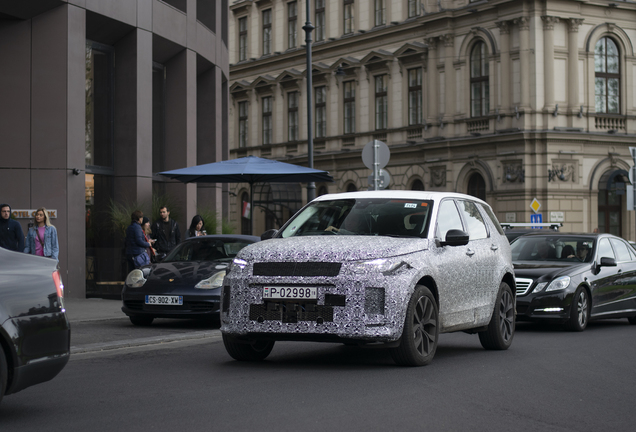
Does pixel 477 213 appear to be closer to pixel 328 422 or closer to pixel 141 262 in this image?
pixel 328 422

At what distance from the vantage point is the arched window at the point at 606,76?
1677 inches

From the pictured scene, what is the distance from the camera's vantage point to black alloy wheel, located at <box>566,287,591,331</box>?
43.1 feet

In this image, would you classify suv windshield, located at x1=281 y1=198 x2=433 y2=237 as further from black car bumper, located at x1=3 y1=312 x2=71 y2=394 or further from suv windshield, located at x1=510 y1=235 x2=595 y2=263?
suv windshield, located at x1=510 y1=235 x2=595 y2=263

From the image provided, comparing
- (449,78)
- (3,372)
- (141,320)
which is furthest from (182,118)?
(449,78)

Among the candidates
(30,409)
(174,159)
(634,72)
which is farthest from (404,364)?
(634,72)

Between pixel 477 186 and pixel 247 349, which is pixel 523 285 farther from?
pixel 477 186

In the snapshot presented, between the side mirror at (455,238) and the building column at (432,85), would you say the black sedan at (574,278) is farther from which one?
the building column at (432,85)

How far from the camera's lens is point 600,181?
42188 mm

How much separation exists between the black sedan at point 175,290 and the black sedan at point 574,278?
4.34 m

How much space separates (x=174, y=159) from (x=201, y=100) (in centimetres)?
387

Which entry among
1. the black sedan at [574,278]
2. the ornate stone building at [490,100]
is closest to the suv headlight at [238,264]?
the black sedan at [574,278]

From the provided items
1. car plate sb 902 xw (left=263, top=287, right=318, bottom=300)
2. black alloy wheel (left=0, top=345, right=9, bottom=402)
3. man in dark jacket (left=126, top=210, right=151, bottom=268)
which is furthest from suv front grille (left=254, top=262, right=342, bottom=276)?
man in dark jacket (left=126, top=210, right=151, bottom=268)

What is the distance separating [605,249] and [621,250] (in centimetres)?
80

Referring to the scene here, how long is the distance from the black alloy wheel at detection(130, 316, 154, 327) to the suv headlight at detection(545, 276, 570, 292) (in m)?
5.80
